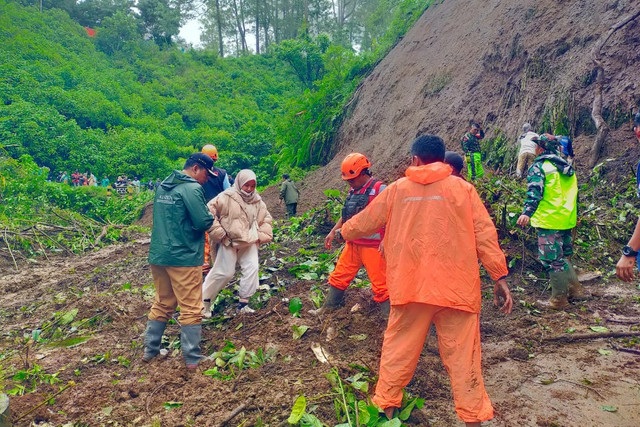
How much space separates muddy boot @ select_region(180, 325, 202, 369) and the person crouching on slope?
142cm

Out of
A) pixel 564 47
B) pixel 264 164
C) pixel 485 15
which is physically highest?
pixel 485 15

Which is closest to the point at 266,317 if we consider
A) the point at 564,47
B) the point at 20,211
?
the point at 564,47

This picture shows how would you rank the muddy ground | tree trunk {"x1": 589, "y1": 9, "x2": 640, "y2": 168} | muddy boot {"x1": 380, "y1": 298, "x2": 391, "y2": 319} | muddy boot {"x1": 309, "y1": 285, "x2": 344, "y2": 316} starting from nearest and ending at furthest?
the muddy ground < muddy boot {"x1": 380, "y1": 298, "x2": 391, "y2": 319} < muddy boot {"x1": 309, "y1": 285, "x2": 344, "y2": 316} < tree trunk {"x1": 589, "y1": 9, "x2": 640, "y2": 168}

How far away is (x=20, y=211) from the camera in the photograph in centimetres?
1102

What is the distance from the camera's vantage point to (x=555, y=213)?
4527mm

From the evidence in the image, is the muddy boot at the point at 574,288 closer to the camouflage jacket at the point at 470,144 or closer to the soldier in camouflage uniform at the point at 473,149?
the soldier in camouflage uniform at the point at 473,149

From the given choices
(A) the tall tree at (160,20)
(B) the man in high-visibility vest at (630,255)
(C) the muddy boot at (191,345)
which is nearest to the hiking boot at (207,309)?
(C) the muddy boot at (191,345)

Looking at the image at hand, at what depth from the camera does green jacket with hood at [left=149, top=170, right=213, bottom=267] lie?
12.9 ft

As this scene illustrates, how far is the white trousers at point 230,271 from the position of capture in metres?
4.80

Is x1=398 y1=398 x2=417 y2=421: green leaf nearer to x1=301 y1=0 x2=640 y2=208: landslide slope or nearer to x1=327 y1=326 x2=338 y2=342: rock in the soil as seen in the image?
x1=327 y1=326 x2=338 y2=342: rock in the soil

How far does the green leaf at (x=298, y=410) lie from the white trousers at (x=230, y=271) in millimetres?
2249

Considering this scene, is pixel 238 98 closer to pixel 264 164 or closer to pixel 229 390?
pixel 264 164

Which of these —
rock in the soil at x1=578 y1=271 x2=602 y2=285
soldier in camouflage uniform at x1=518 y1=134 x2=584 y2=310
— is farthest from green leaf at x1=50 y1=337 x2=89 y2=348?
rock in the soil at x1=578 y1=271 x2=602 y2=285

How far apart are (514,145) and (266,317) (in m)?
6.60
